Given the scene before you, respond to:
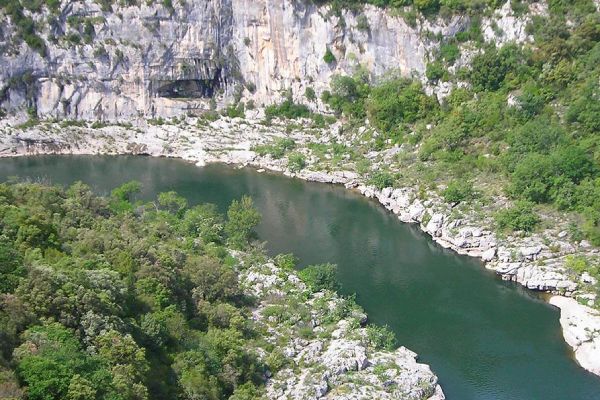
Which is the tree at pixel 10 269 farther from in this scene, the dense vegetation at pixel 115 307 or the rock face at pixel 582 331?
the rock face at pixel 582 331

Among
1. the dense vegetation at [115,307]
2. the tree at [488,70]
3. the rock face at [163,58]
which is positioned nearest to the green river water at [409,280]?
the dense vegetation at [115,307]

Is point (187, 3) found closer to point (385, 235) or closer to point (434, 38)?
point (434, 38)

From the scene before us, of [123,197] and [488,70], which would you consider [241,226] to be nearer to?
[123,197]

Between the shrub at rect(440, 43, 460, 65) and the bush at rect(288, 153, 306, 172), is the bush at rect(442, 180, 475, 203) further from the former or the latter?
the bush at rect(288, 153, 306, 172)

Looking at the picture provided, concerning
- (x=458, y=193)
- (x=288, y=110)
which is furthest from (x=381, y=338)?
(x=288, y=110)

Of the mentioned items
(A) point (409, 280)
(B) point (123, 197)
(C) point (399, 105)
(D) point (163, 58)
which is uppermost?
(D) point (163, 58)
